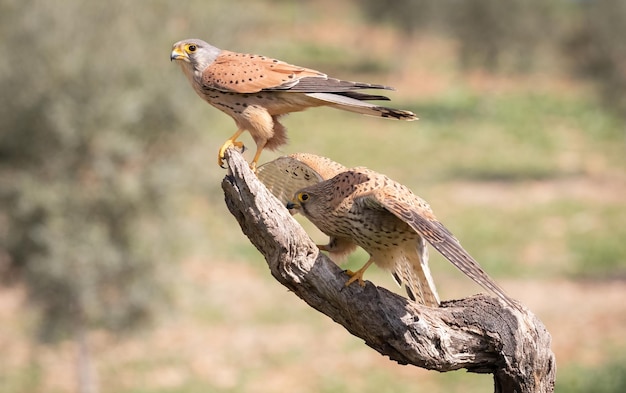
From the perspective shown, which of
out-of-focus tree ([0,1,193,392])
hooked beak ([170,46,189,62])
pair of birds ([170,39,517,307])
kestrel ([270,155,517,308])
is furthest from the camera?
out-of-focus tree ([0,1,193,392])

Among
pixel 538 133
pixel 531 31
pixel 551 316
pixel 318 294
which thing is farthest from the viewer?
pixel 531 31

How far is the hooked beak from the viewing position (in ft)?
15.7

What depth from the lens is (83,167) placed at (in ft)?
40.0

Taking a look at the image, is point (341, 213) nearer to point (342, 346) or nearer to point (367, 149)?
point (342, 346)

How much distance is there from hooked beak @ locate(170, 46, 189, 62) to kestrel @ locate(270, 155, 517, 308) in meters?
1.00

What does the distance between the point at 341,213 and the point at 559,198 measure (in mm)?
20951

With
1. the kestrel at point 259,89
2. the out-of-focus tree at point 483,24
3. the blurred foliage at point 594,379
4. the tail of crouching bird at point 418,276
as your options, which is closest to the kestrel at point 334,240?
the tail of crouching bird at point 418,276

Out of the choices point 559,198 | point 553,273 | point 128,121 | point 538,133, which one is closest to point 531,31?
point 538,133

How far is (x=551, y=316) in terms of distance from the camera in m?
15.9

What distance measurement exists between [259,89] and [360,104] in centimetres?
57

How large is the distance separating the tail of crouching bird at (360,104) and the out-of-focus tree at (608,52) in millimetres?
23060

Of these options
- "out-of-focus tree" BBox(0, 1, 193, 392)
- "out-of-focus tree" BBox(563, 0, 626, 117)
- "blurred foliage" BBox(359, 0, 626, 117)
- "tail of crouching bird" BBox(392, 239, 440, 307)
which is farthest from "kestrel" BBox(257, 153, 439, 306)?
"blurred foliage" BBox(359, 0, 626, 117)

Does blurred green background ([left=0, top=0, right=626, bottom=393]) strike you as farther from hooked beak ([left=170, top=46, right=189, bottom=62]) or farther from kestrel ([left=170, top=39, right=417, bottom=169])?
kestrel ([left=170, top=39, right=417, bottom=169])

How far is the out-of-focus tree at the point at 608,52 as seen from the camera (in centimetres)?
2597
